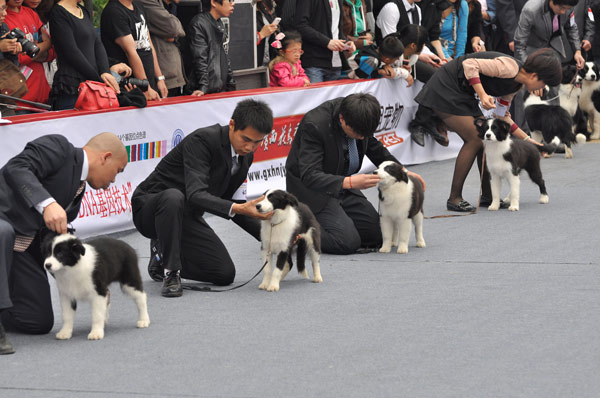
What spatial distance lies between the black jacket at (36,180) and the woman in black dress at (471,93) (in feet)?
14.8

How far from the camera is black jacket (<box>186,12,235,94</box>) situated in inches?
380

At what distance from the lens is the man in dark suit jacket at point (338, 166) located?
658 centimetres

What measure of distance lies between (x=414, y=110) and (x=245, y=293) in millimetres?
6423

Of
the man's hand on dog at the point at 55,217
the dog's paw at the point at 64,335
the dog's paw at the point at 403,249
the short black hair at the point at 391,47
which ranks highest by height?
the man's hand on dog at the point at 55,217

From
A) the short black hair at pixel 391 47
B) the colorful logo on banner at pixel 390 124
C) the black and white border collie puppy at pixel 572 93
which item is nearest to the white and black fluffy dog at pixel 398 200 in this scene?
the colorful logo on banner at pixel 390 124

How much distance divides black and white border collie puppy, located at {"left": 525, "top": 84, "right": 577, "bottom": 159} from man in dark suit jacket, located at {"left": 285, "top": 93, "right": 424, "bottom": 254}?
4810 mm

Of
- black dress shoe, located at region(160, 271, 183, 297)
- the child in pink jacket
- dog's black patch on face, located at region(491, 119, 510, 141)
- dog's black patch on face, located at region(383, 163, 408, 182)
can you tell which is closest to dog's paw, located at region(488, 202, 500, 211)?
dog's black patch on face, located at region(491, 119, 510, 141)

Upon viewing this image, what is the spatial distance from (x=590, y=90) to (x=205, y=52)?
19.8 ft

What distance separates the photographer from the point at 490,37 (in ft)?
48.1

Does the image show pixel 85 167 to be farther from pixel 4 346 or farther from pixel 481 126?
pixel 481 126

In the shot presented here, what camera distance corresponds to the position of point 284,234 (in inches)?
237

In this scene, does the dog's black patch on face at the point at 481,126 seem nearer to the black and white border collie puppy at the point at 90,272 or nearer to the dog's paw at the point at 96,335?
the black and white border collie puppy at the point at 90,272

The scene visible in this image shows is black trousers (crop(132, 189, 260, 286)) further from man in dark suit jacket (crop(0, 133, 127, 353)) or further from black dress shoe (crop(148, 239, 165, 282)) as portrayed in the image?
man in dark suit jacket (crop(0, 133, 127, 353))

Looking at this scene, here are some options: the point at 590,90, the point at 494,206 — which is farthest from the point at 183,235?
the point at 590,90
